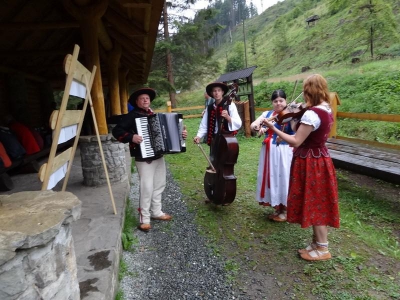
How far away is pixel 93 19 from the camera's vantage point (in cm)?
416

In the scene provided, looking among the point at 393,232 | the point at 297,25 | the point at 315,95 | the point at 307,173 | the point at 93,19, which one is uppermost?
the point at 297,25

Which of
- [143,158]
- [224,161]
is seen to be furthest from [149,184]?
[224,161]

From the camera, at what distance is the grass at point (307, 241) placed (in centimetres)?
258

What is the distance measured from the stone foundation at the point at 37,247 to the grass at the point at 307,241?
1689mm

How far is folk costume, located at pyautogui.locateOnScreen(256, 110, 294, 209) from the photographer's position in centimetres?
367

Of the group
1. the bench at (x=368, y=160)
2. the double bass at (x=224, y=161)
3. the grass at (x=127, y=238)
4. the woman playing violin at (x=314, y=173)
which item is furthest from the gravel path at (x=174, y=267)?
the bench at (x=368, y=160)

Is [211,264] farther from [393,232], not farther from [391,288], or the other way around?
[393,232]

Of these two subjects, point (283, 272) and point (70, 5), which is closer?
point (283, 272)

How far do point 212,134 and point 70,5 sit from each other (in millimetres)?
2587

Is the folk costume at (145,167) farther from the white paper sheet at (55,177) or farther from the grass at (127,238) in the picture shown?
the white paper sheet at (55,177)

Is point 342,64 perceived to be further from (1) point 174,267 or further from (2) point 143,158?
(1) point 174,267

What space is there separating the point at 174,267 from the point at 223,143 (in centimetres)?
153

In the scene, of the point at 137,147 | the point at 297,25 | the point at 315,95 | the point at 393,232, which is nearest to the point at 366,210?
the point at 393,232

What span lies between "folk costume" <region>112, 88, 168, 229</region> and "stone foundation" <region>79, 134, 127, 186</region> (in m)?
1.03
